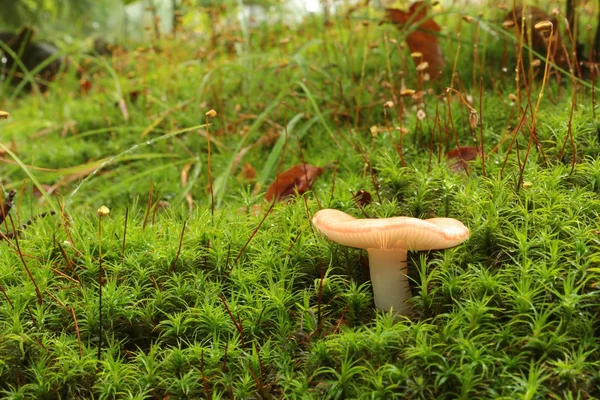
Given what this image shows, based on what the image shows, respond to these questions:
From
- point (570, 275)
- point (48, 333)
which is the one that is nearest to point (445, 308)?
point (570, 275)

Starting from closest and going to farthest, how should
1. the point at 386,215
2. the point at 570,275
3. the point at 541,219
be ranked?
1. the point at 570,275
2. the point at 541,219
3. the point at 386,215

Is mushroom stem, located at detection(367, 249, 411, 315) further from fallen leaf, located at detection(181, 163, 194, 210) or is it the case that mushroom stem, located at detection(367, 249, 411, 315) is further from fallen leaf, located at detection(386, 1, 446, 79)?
fallen leaf, located at detection(386, 1, 446, 79)

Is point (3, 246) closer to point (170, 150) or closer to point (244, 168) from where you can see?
point (244, 168)

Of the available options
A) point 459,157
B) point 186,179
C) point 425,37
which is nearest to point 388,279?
point 459,157

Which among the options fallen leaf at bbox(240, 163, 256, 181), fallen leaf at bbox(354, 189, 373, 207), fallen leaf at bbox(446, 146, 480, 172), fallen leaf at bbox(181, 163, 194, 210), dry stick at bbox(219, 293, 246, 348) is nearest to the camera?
dry stick at bbox(219, 293, 246, 348)

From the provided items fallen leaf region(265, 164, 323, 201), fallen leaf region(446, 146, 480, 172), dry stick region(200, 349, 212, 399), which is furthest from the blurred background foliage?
dry stick region(200, 349, 212, 399)

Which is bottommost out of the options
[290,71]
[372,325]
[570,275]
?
[372,325]
